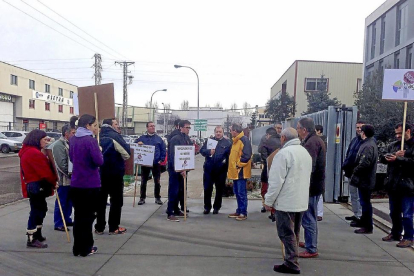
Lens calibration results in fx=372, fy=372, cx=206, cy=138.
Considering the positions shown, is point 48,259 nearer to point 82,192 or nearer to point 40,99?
point 82,192

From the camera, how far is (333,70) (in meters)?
38.7

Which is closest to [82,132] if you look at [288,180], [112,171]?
[112,171]

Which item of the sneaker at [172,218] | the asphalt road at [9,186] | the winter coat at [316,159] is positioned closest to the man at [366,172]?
the winter coat at [316,159]

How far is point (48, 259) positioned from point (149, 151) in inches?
156

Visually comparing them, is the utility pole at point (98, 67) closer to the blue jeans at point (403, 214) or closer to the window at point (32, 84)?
the window at point (32, 84)

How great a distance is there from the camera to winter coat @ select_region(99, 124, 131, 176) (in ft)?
20.1

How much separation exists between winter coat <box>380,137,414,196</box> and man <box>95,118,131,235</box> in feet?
14.2

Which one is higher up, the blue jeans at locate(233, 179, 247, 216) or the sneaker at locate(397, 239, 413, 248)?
the blue jeans at locate(233, 179, 247, 216)

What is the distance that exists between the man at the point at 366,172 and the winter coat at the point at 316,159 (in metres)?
1.44

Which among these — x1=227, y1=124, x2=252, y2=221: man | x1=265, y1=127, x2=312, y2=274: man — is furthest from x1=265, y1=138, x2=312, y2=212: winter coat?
x1=227, y1=124, x2=252, y2=221: man

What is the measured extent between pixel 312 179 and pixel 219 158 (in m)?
2.91

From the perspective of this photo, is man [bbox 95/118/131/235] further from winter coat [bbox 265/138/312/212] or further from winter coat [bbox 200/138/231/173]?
winter coat [bbox 265/138/312/212]

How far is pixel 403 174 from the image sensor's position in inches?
230

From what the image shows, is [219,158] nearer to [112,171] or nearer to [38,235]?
[112,171]
